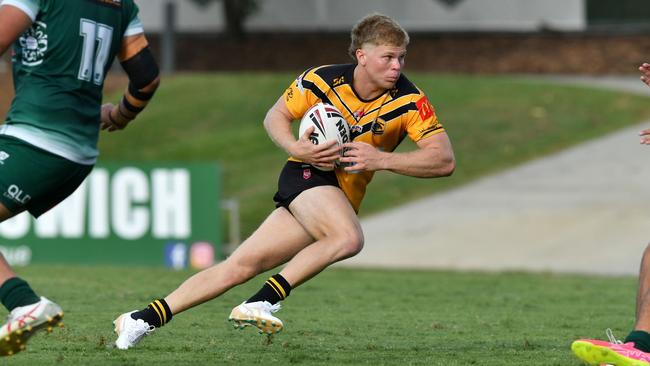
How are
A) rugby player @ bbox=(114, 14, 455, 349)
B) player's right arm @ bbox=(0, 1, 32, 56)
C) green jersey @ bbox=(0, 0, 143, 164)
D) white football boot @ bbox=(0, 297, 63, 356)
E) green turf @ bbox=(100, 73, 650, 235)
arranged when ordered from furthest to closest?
green turf @ bbox=(100, 73, 650, 235)
rugby player @ bbox=(114, 14, 455, 349)
green jersey @ bbox=(0, 0, 143, 164)
player's right arm @ bbox=(0, 1, 32, 56)
white football boot @ bbox=(0, 297, 63, 356)

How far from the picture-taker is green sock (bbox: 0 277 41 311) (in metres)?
6.70

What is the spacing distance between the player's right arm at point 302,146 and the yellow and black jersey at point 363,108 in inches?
4.7

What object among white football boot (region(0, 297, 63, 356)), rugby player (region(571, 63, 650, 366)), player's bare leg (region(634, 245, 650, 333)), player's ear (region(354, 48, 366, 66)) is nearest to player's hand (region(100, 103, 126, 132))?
player's ear (region(354, 48, 366, 66))

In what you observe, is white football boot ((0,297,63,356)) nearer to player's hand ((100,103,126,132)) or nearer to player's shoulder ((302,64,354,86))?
player's hand ((100,103,126,132))

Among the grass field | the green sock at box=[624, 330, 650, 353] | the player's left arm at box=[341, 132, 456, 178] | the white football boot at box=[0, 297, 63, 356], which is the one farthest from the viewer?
the grass field

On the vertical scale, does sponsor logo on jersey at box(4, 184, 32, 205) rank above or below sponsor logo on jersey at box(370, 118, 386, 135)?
below

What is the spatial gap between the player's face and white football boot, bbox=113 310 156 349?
6.25 feet

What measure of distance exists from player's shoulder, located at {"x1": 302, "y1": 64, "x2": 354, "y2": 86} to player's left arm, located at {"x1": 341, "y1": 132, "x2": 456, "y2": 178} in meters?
0.51

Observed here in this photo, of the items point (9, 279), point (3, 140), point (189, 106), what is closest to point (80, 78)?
point (3, 140)

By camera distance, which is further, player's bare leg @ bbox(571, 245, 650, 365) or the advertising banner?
the advertising banner

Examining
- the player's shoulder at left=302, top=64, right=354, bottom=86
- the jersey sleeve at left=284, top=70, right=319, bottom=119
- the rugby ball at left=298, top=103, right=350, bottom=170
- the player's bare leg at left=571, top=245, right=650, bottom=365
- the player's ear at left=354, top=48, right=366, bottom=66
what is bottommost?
the player's bare leg at left=571, top=245, right=650, bottom=365

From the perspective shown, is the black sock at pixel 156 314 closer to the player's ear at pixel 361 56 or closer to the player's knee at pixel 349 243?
the player's knee at pixel 349 243

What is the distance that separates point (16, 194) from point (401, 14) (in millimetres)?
31491

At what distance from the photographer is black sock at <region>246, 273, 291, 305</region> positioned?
765 cm
